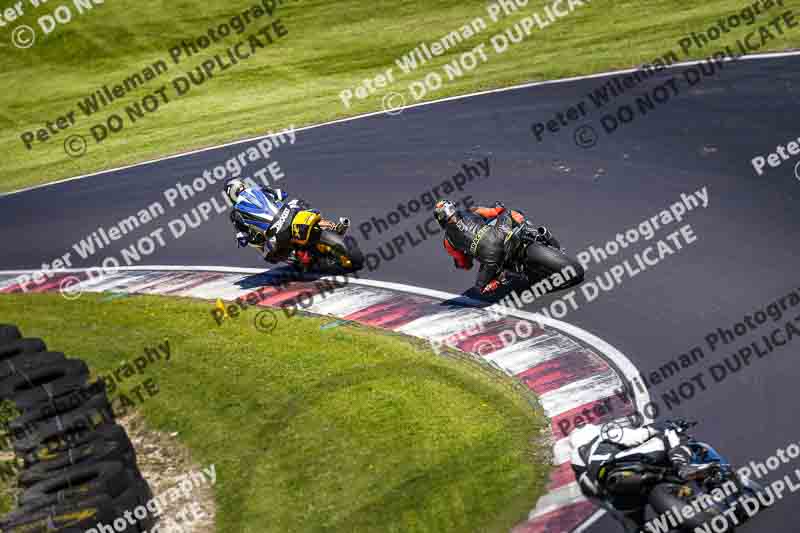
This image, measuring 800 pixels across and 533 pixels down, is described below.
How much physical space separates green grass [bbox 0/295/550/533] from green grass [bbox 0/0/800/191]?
1272 cm

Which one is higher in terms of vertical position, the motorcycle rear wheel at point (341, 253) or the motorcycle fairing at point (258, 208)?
the motorcycle fairing at point (258, 208)

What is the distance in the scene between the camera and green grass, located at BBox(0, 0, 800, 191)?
88.0 feet

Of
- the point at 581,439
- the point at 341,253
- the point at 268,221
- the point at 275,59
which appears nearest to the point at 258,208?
the point at 268,221

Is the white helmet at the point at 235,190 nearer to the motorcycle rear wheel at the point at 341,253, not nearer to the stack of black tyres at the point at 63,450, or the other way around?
the motorcycle rear wheel at the point at 341,253

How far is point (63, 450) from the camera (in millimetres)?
11602

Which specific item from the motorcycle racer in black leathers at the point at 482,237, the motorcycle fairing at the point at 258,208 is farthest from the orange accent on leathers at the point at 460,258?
the motorcycle fairing at the point at 258,208

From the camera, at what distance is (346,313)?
51.5 ft

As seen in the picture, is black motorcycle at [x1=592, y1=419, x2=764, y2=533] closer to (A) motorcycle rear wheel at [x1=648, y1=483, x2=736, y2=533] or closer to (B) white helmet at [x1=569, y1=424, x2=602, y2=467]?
(A) motorcycle rear wheel at [x1=648, y1=483, x2=736, y2=533]

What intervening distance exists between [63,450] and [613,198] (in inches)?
423

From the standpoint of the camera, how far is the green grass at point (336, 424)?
10.4 m

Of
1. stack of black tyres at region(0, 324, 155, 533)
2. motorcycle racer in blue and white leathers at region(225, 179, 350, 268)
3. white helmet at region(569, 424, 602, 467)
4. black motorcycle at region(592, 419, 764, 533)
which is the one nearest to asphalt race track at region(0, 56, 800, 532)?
black motorcycle at region(592, 419, 764, 533)

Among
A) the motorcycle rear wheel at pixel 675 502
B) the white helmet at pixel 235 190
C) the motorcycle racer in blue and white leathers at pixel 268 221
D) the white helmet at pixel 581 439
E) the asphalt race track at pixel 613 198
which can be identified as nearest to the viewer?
the motorcycle rear wheel at pixel 675 502

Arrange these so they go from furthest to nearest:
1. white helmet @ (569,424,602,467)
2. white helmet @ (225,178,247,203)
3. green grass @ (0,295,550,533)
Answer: white helmet @ (225,178,247,203), green grass @ (0,295,550,533), white helmet @ (569,424,602,467)

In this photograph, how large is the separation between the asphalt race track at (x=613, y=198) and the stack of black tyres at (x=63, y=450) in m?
5.26
